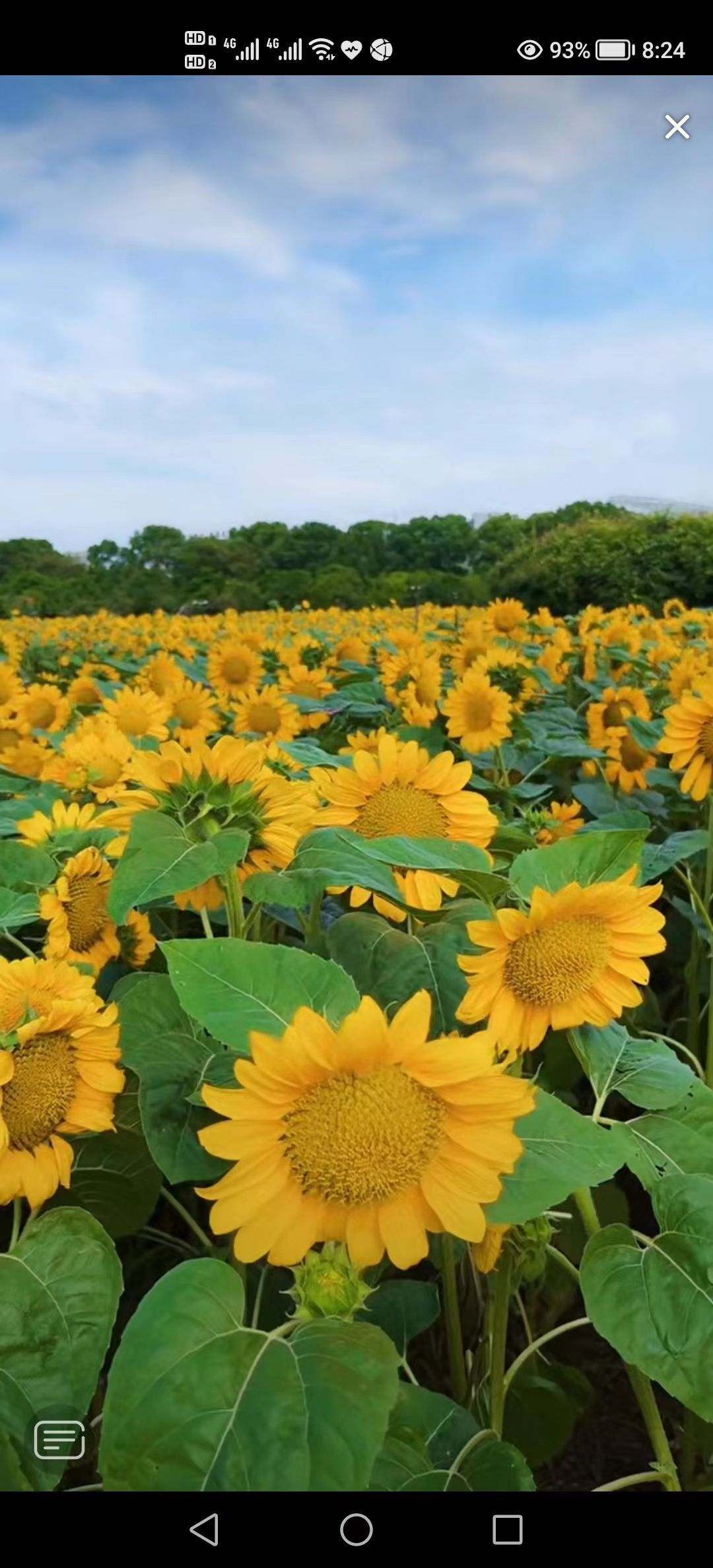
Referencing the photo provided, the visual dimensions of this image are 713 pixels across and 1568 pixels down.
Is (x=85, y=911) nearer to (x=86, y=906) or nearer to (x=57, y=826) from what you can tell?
(x=86, y=906)

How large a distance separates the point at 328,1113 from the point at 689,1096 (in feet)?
1.15

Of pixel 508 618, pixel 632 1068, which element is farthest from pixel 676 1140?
pixel 508 618

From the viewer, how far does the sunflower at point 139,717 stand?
1854 millimetres

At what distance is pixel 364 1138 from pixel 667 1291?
244 mm

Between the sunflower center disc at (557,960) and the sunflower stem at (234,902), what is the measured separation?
23 cm

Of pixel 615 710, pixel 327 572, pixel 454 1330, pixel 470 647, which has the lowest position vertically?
pixel 454 1330

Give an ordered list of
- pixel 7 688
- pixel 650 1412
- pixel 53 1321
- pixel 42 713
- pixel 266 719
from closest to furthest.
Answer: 1. pixel 53 1321
2. pixel 650 1412
3. pixel 266 719
4. pixel 42 713
5. pixel 7 688

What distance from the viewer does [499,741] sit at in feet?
6.61

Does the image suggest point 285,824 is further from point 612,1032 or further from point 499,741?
point 499,741

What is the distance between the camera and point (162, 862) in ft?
2.51

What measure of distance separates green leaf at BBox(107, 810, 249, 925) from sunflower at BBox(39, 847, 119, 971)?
0.17m
